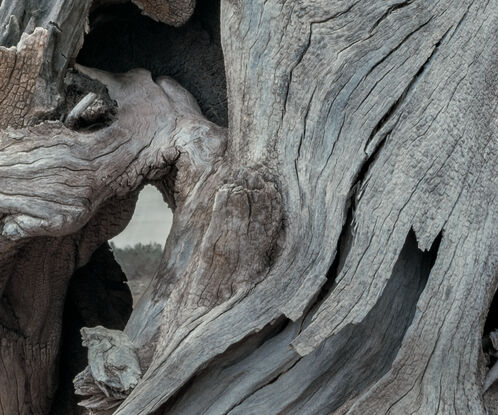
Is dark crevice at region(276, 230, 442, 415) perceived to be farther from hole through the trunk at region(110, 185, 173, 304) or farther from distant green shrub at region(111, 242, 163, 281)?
distant green shrub at region(111, 242, 163, 281)

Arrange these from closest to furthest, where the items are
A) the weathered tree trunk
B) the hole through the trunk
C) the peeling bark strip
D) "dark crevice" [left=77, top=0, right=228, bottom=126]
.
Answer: the weathered tree trunk, the peeling bark strip, "dark crevice" [left=77, top=0, right=228, bottom=126], the hole through the trunk

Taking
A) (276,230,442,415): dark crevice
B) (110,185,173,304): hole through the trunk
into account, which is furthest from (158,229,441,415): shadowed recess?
(110,185,173,304): hole through the trunk

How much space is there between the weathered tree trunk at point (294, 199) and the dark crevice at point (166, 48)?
16.8 inches

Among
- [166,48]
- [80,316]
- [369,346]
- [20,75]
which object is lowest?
[369,346]

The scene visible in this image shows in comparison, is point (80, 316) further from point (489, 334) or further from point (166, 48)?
point (489, 334)

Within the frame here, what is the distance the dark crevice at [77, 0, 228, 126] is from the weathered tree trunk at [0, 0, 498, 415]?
1.40 ft

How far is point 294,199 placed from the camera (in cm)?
211

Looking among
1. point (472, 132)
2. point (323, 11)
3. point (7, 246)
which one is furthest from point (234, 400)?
point (323, 11)

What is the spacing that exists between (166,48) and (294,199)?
127 cm

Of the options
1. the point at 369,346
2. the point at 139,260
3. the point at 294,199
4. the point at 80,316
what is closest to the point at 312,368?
the point at 369,346

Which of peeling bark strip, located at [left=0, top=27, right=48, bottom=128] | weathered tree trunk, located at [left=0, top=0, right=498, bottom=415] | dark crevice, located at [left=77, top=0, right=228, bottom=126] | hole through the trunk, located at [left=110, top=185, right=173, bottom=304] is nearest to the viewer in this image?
weathered tree trunk, located at [left=0, top=0, right=498, bottom=415]

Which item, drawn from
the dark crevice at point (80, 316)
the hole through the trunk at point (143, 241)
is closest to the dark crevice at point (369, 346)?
the dark crevice at point (80, 316)

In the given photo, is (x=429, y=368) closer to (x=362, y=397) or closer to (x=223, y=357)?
(x=362, y=397)

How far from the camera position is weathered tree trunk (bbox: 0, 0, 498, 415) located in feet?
6.46
